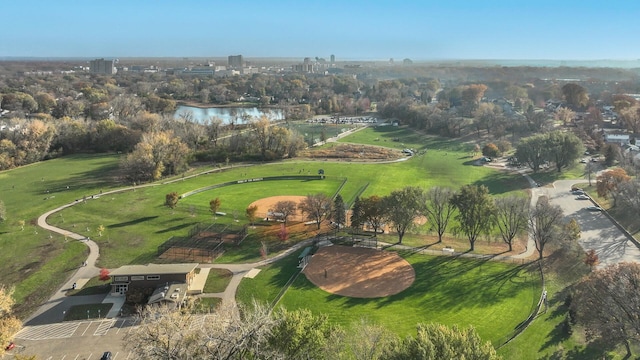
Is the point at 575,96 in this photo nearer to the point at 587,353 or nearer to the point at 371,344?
the point at 587,353

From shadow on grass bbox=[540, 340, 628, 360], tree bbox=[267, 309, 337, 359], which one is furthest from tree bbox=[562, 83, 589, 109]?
tree bbox=[267, 309, 337, 359]

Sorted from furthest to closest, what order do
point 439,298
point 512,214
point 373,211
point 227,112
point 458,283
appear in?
point 227,112 → point 373,211 → point 512,214 → point 458,283 → point 439,298

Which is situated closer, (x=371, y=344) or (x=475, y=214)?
(x=371, y=344)

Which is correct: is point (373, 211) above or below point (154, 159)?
below

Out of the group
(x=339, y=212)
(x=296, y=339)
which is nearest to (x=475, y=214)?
(x=339, y=212)

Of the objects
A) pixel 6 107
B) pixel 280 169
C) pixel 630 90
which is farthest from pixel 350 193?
pixel 630 90

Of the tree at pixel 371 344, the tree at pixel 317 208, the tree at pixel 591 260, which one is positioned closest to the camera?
the tree at pixel 371 344

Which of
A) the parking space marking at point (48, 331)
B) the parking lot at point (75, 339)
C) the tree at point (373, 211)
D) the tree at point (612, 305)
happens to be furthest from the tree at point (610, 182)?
the parking space marking at point (48, 331)

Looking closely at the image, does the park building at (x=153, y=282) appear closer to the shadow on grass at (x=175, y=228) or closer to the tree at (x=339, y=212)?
the shadow on grass at (x=175, y=228)
